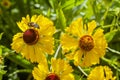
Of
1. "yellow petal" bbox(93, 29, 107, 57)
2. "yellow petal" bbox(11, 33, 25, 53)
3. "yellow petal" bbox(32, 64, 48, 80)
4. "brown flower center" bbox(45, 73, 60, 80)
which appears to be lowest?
"brown flower center" bbox(45, 73, 60, 80)

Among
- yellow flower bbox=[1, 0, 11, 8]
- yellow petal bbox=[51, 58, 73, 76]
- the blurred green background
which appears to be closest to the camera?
yellow petal bbox=[51, 58, 73, 76]

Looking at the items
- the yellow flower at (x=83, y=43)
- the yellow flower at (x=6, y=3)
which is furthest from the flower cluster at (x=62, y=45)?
the yellow flower at (x=6, y=3)

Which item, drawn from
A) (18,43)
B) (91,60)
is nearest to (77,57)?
(91,60)

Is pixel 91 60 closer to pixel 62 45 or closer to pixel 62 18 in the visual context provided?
pixel 62 45

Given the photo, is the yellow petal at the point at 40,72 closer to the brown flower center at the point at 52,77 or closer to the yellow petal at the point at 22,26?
the brown flower center at the point at 52,77

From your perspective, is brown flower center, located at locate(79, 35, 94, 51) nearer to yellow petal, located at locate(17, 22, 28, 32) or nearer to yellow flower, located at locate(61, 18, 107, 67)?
yellow flower, located at locate(61, 18, 107, 67)

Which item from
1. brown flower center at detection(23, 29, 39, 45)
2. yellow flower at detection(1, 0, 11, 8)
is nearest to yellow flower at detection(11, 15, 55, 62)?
brown flower center at detection(23, 29, 39, 45)
